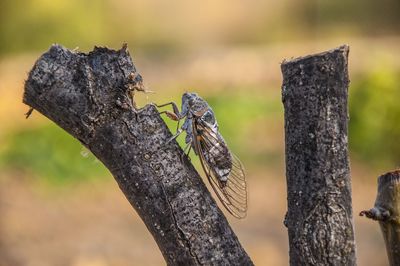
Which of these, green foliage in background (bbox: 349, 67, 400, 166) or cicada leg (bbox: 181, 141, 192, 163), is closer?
cicada leg (bbox: 181, 141, 192, 163)

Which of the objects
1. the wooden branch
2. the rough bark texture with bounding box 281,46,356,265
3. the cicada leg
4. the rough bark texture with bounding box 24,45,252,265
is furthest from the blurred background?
the wooden branch

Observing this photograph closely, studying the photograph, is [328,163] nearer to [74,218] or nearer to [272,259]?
[272,259]

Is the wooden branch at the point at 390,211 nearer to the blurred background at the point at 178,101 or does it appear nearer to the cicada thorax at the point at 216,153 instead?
the cicada thorax at the point at 216,153

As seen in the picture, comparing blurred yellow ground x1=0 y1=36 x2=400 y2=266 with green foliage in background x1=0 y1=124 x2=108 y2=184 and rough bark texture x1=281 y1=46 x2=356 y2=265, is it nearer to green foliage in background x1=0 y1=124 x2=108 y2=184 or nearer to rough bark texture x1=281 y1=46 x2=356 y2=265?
green foliage in background x1=0 y1=124 x2=108 y2=184

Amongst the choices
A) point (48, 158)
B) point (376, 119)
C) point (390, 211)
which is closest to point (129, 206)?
point (48, 158)

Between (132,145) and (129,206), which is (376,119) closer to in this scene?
(129,206)

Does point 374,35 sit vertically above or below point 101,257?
above

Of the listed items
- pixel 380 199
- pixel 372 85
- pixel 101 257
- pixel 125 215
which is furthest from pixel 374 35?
pixel 380 199

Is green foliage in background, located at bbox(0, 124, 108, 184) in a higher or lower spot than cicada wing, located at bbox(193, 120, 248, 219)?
higher
